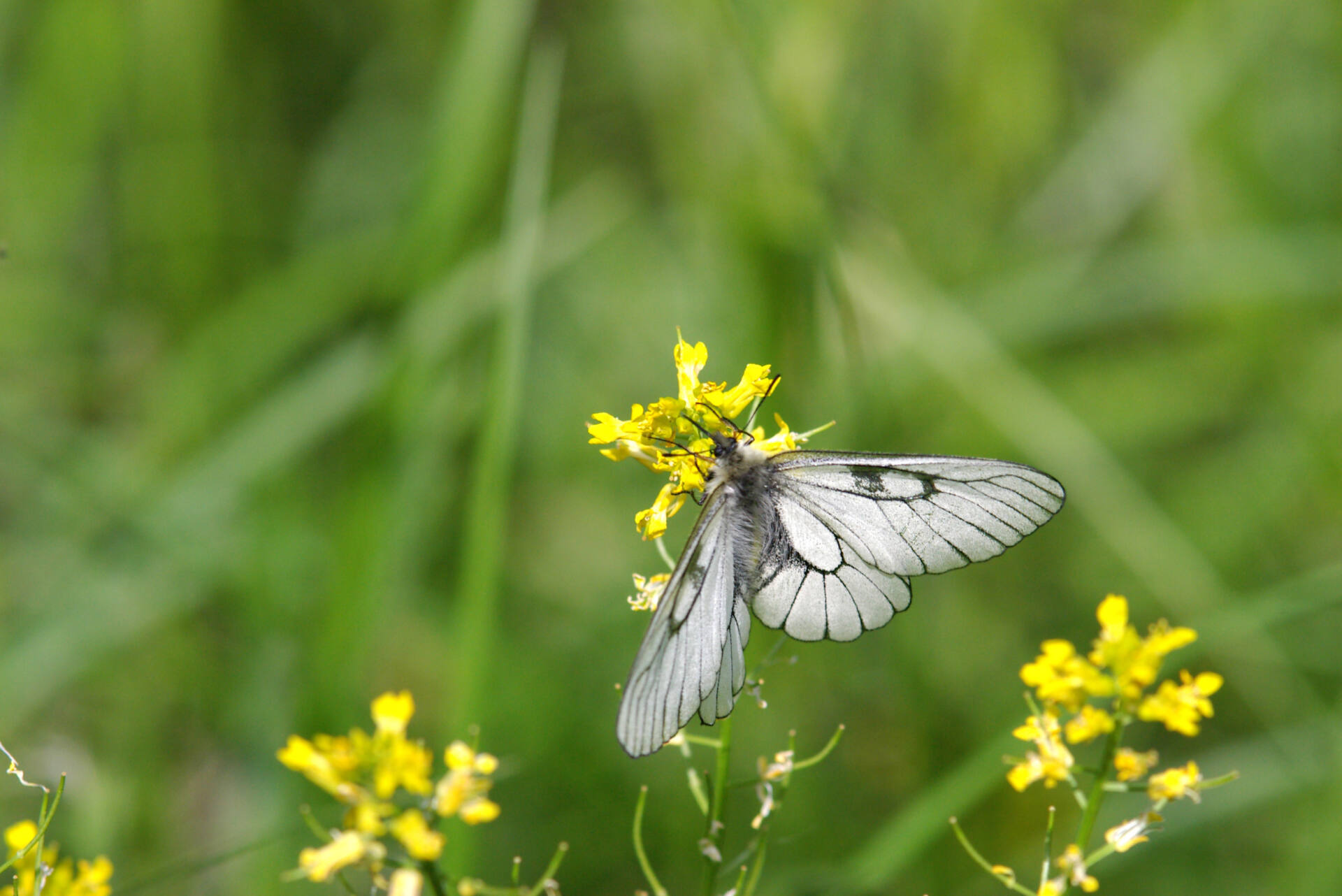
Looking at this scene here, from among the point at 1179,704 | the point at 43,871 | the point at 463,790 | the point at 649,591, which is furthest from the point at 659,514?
the point at 43,871

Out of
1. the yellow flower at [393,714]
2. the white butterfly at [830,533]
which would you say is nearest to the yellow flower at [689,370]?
the white butterfly at [830,533]

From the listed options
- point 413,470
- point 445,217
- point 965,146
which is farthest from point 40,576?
point 965,146

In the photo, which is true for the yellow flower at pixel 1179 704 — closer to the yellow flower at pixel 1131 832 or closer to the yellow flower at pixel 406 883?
the yellow flower at pixel 1131 832

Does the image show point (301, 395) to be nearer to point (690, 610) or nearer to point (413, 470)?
point (413, 470)

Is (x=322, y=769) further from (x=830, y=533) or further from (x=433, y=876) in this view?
(x=830, y=533)

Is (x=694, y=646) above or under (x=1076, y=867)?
above
